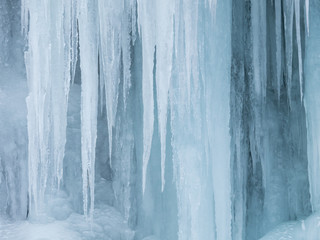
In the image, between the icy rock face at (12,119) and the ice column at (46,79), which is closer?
the ice column at (46,79)

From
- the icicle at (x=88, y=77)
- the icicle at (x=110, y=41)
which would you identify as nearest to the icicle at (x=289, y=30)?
the icicle at (x=110, y=41)

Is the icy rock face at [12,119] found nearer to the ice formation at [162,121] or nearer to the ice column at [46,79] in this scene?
the ice formation at [162,121]

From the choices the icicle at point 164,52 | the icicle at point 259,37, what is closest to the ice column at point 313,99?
the icicle at point 259,37

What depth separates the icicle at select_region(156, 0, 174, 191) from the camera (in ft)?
9.23

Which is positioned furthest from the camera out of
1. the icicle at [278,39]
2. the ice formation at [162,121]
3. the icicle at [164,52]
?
the icicle at [278,39]

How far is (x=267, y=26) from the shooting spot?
352 cm

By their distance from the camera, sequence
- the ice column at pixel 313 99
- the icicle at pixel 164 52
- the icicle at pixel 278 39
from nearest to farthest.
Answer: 1. the icicle at pixel 164 52
2. the ice column at pixel 313 99
3. the icicle at pixel 278 39

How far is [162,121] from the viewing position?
2.80m

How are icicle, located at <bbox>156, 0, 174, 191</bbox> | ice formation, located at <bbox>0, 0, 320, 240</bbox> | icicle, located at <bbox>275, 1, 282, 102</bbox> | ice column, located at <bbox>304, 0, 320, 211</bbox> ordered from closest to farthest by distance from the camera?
1. icicle, located at <bbox>156, 0, 174, 191</bbox>
2. ice formation, located at <bbox>0, 0, 320, 240</bbox>
3. ice column, located at <bbox>304, 0, 320, 211</bbox>
4. icicle, located at <bbox>275, 1, 282, 102</bbox>

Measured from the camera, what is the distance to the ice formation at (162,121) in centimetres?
292

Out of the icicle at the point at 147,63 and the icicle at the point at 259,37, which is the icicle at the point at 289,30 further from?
the icicle at the point at 147,63

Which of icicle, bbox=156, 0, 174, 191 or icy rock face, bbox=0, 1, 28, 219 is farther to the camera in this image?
icy rock face, bbox=0, 1, 28, 219

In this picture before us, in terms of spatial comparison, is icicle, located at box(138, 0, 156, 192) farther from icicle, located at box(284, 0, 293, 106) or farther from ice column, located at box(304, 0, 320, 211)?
ice column, located at box(304, 0, 320, 211)

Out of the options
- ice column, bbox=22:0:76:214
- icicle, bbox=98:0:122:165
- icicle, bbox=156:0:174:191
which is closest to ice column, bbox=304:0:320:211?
icicle, bbox=156:0:174:191
